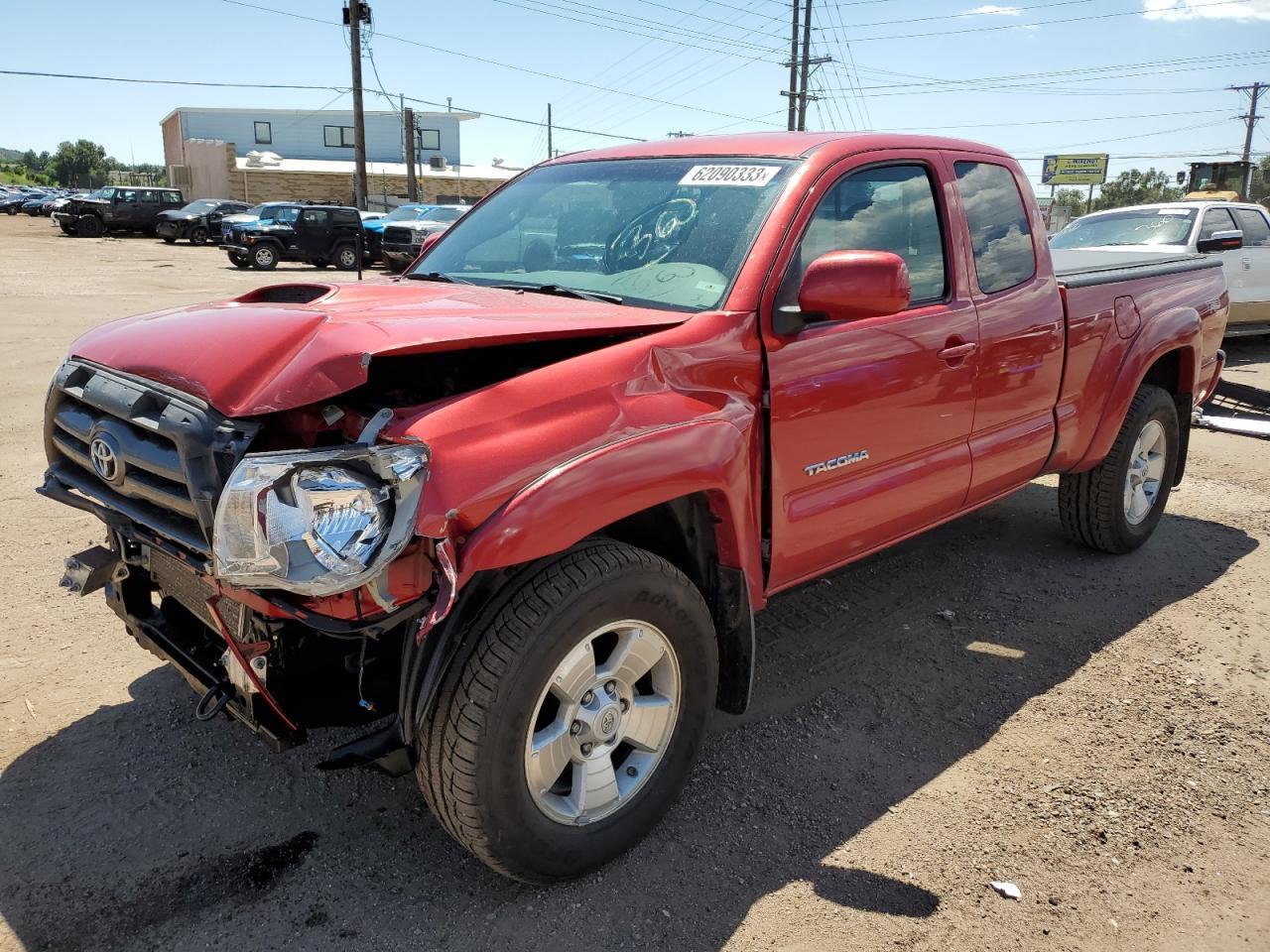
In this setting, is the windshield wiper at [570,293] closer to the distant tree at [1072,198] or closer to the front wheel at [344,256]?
the front wheel at [344,256]

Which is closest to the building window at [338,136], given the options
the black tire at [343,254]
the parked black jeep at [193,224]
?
the parked black jeep at [193,224]

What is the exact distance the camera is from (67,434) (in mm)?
2811

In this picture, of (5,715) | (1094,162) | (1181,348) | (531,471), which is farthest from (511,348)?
(1094,162)

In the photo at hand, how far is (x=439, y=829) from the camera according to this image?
2.88 metres

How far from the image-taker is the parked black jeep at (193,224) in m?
31.3

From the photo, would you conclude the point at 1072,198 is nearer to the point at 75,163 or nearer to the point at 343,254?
the point at 343,254

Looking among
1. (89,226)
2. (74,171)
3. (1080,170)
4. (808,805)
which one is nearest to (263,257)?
(89,226)

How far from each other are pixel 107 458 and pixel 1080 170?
246ft

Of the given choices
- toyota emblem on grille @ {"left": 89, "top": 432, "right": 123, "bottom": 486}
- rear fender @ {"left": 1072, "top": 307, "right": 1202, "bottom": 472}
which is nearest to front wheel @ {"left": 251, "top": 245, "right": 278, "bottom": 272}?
rear fender @ {"left": 1072, "top": 307, "right": 1202, "bottom": 472}

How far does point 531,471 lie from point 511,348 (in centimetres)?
51

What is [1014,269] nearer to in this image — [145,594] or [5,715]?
[145,594]

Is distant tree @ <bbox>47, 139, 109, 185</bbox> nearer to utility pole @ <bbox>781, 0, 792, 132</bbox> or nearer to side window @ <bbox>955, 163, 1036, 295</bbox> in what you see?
utility pole @ <bbox>781, 0, 792, 132</bbox>

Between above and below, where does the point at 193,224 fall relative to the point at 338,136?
below

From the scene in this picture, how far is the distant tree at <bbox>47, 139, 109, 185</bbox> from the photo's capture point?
101 meters
